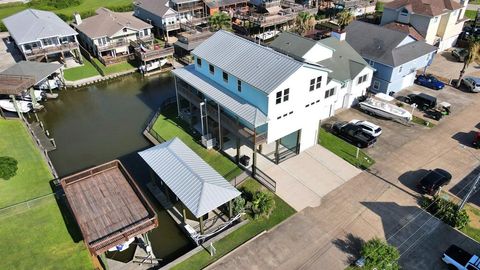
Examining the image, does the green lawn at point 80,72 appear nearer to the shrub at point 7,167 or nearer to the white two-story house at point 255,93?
the shrub at point 7,167

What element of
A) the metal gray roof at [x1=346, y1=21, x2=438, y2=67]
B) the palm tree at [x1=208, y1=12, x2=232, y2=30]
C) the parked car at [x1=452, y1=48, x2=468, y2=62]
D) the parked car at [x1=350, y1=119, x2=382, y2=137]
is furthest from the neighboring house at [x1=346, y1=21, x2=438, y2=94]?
the palm tree at [x1=208, y1=12, x2=232, y2=30]

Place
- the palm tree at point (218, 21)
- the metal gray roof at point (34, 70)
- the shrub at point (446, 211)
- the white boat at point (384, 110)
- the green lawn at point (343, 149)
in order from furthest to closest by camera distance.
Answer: the palm tree at point (218, 21) < the metal gray roof at point (34, 70) < the white boat at point (384, 110) < the green lawn at point (343, 149) < the shrub at point (446, 211)

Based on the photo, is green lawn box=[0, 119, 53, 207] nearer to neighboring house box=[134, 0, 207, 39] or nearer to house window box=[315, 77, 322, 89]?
house window box=[315, 77, 322, 89]

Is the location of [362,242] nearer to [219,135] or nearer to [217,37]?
[219,135]

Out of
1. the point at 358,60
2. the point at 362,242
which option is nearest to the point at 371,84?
the point at 358,60

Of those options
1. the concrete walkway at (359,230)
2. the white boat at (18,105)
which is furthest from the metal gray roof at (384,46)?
the white boat at (18,105)

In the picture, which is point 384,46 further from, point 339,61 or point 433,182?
point 433,182

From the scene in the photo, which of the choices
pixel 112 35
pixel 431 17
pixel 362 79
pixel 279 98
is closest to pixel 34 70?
pixel 112 35

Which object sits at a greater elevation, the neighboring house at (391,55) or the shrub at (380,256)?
the neighboring house at (391,55)
